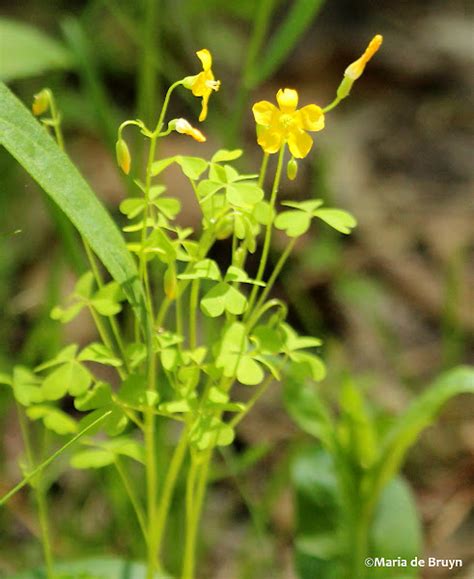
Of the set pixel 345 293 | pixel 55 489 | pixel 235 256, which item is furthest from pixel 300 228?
pixel 345 293

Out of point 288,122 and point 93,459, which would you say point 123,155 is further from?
point 93,459

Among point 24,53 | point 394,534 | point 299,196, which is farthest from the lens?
point 299,196

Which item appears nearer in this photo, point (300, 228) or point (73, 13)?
point (300, 228)

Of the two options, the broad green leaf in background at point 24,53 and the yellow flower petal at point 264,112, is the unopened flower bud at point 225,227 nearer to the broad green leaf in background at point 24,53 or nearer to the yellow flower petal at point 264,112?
the yellow flower petal at point 264,112

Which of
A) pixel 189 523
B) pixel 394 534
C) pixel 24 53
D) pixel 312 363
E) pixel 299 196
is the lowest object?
pixel 394 534

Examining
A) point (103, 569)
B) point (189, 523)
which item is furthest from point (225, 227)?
point (103, 569)

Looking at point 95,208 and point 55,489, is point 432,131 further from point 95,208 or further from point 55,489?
point 95,208

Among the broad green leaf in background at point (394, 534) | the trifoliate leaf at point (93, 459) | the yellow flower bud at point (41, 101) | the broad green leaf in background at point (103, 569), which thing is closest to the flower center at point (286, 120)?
the yellow flower bud at point (41, 101)
